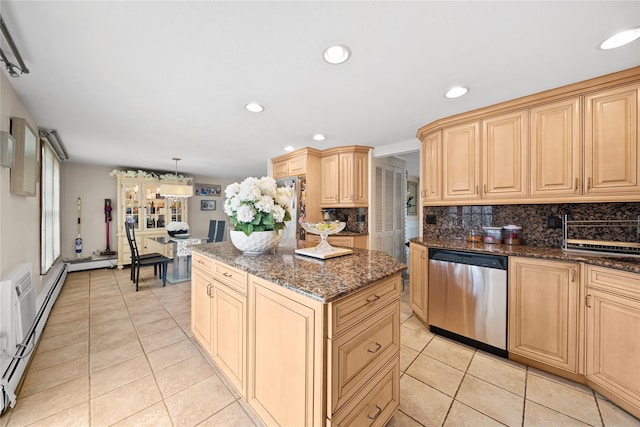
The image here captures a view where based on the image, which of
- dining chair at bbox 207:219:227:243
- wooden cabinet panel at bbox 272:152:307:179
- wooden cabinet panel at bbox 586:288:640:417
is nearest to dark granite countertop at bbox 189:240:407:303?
wooden cabinet panel at bbox 586:288:640:417

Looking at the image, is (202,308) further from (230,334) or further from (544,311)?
(544,311)

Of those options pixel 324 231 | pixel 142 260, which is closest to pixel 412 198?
pixel 324 231

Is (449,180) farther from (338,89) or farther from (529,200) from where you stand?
(338,89)

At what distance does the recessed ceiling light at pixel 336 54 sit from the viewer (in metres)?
1.43

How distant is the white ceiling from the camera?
118cm

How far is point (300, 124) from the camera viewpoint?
2.75 metres

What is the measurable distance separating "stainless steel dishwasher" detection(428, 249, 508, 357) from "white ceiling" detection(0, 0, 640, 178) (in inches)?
57.4

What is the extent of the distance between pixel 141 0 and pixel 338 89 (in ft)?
4.24

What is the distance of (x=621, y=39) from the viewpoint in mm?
1372

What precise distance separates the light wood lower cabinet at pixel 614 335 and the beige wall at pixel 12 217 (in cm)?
416

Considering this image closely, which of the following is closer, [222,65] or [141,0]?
[141,0]

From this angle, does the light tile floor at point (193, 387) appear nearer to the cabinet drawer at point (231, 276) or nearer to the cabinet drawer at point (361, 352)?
the cabinet drawer at point (361, 352)

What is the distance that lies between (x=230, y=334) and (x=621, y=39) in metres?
2.97

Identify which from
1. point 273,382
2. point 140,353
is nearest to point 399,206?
point 273,382
